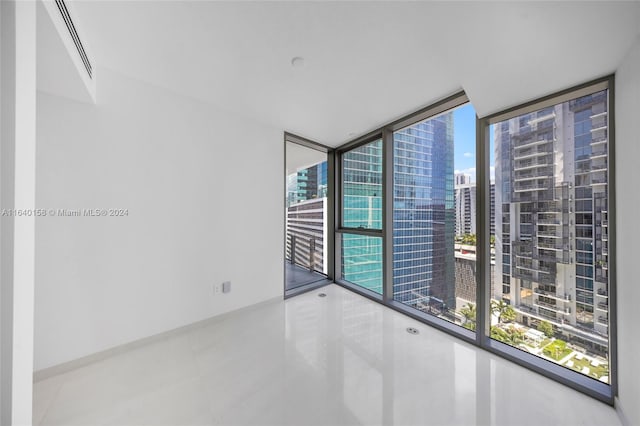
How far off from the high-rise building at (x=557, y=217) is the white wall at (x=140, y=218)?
2649 millimetres

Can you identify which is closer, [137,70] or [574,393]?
[574,393]

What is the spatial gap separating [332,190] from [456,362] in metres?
2.82

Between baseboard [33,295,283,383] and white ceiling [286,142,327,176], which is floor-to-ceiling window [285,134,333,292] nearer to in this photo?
white ceiling [286,142,327,176]

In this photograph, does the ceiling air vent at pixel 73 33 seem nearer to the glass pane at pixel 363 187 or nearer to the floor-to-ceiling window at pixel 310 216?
the floor-to-ceiling window at pixel 310 216

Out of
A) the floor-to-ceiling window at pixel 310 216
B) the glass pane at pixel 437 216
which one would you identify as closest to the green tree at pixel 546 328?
the glass pane at pixel 437 216

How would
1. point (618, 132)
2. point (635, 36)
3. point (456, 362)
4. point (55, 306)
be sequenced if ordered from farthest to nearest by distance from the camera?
point (456, 362) < point (55, 306) < point (618, 132) < point (635, 36)

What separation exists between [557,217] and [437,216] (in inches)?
38.4

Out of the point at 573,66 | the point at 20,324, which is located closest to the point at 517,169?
the point at 573,66

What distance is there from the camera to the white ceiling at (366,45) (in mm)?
1214

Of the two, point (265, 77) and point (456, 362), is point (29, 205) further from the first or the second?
point (456, 362)

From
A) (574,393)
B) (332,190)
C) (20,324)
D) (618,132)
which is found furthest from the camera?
(332,190)

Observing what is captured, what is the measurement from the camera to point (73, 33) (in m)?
1.36

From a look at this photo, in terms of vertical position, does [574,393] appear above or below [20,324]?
below

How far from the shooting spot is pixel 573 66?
140cm
